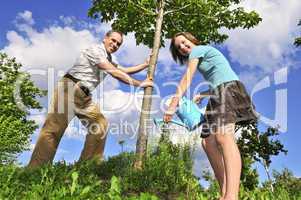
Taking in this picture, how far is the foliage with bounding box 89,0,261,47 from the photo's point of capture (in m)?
10.2

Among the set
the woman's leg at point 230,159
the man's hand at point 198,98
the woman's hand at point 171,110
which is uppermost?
the man's hand at point 198,98

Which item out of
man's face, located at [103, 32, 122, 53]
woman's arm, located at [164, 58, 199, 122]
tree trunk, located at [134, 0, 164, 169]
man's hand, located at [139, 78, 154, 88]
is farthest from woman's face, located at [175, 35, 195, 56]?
tree trunk, located at [134, 0, 164, 169]

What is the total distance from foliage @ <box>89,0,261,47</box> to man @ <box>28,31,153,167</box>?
2868 millimetres

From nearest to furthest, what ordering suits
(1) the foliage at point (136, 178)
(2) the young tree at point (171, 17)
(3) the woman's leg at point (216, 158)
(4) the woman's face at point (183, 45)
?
(3) the woman's leg at point (216, 158) → (4) the woman's face at point (183, 45) → (1) the foliage at point (136, 178) → (2) the young tree at point (171, 17)

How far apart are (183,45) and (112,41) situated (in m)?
2.15

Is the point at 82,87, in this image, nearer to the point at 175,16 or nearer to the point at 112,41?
the point at 112,41

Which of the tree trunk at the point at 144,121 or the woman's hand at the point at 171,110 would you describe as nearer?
the woman's hand at the point at 171,110

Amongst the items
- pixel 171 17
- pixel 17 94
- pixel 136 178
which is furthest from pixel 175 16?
pixel 17 94

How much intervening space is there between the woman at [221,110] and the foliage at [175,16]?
5202mm

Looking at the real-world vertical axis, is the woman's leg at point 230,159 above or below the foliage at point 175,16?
below

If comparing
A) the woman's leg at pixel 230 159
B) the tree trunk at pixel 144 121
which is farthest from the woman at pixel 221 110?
the tree trunk at pixel 144 121

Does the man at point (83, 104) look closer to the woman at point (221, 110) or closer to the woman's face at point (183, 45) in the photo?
the woman's face at point (183, 45)

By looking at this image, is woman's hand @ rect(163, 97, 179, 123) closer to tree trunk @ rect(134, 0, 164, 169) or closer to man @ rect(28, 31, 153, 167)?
man @ rect(28, 31, 153, 167)

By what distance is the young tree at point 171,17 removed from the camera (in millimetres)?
10086
